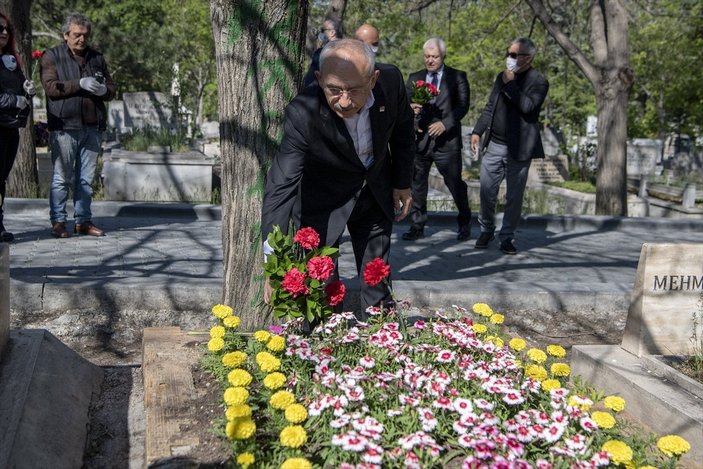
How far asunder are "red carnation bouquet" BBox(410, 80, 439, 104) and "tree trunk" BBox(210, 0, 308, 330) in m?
3.86

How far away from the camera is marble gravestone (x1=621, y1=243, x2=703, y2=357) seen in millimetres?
4195

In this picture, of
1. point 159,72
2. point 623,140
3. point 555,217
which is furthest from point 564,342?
point 159,72

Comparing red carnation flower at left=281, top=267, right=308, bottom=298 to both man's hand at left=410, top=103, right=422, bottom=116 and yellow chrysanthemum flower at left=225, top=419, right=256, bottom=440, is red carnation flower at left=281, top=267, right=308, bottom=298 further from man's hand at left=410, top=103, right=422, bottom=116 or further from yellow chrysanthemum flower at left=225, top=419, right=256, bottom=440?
man's hand at left=410, top=103, right=422, bottom=116

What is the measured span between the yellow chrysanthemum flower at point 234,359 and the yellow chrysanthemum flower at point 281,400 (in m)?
0.45

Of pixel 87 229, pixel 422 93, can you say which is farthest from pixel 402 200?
pixel 87 229

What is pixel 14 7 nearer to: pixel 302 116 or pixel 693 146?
pixel 302 116

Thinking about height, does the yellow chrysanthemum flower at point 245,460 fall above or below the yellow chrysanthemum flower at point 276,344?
below

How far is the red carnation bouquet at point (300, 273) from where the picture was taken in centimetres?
343

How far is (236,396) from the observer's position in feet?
9.41

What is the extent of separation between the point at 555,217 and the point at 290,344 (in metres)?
7.58

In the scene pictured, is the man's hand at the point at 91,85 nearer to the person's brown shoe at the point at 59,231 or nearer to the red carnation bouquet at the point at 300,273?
the person's brown shoe at the point at 59,231

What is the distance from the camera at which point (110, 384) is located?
427 centimetres

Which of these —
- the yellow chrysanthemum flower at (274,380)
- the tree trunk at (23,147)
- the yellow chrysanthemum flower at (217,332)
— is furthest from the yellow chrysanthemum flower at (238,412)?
the tree trunk at (23,147)

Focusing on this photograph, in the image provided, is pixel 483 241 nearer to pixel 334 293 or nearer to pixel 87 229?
pixel 87 229
